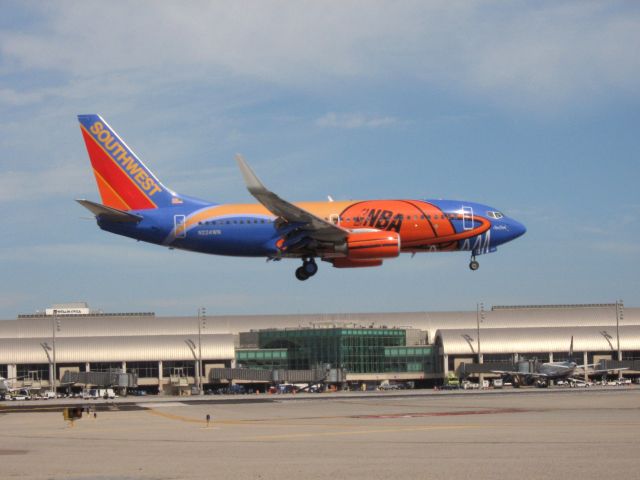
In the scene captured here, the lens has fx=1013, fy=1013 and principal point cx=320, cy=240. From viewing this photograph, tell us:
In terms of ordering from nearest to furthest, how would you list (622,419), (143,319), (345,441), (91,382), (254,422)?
1. (345,441)
2. (622,419)
3. (254,422)
4. (91,382)
5. (143,319)

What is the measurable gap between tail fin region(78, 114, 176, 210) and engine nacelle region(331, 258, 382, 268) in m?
13.8

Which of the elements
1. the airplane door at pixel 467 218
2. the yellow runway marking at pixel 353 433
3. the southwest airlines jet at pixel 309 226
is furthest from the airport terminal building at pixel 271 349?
the yellow runway marking at pixel 353 433

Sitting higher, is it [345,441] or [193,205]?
[193,205]

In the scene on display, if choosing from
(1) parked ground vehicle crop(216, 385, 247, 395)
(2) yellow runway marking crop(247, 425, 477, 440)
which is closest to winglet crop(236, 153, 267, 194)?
(2) yellow runway marking crop(247, 425, 477, 440)

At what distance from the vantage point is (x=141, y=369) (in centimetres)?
18150

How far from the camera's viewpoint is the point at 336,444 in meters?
47.0

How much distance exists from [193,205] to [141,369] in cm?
10578

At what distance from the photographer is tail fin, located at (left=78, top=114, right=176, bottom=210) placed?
8238cm

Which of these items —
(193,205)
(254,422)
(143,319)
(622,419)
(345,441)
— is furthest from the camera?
(143,319)

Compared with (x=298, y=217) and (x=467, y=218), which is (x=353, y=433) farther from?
(x=467, y=218)

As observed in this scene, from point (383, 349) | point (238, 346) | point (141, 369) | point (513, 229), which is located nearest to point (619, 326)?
point (383, 349)

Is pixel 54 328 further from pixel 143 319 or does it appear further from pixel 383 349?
pixel 383 349

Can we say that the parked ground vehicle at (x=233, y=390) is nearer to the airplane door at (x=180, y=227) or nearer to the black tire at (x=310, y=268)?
the airplane door at (x=180, y=227)

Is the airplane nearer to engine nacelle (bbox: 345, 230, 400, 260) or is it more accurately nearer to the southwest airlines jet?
the southwest airlines jet
